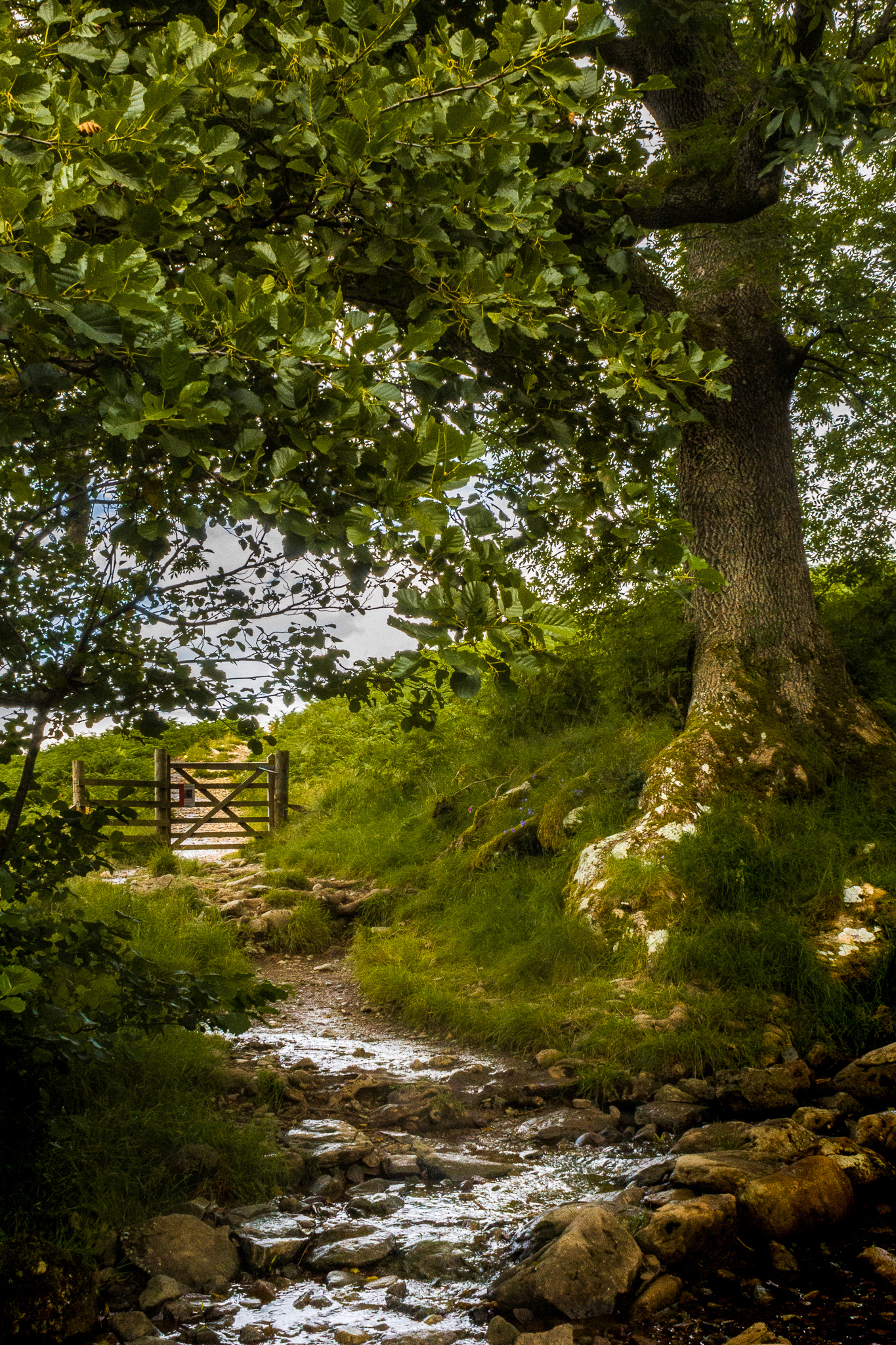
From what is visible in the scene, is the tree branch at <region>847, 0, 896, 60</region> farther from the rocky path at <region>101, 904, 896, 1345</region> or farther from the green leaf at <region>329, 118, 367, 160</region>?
the rocky path at <region>101, 904, 896, 1345</region>

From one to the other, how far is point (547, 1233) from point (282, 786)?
14.0 meters

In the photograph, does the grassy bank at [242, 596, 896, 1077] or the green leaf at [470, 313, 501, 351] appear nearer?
the green leaf at [470, 313, 501, 351]

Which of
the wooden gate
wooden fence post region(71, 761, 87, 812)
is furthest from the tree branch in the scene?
wooden fence post region(71, 761, 87, 812)

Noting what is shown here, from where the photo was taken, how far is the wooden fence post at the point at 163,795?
51.2ft

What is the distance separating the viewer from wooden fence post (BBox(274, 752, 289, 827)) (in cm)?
1695

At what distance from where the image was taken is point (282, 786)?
17125 millimetres

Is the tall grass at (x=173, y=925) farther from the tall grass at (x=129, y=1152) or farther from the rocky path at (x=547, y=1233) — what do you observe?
the rocky path at (x=547, y=1233)

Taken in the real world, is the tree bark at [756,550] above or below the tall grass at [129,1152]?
above

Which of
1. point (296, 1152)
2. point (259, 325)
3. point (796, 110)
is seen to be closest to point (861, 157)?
point (796, 110)

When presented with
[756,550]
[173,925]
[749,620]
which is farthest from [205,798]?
[756,550]

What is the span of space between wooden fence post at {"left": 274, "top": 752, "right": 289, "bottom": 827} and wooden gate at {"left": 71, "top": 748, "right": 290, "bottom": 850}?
0.04ft

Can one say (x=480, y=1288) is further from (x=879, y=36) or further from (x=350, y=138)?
(x=879, y=36)

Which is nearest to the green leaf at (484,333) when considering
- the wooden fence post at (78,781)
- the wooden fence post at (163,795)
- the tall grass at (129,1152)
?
the tall grass at (129,1152)

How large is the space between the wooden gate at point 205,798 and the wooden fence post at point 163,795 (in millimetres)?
12
